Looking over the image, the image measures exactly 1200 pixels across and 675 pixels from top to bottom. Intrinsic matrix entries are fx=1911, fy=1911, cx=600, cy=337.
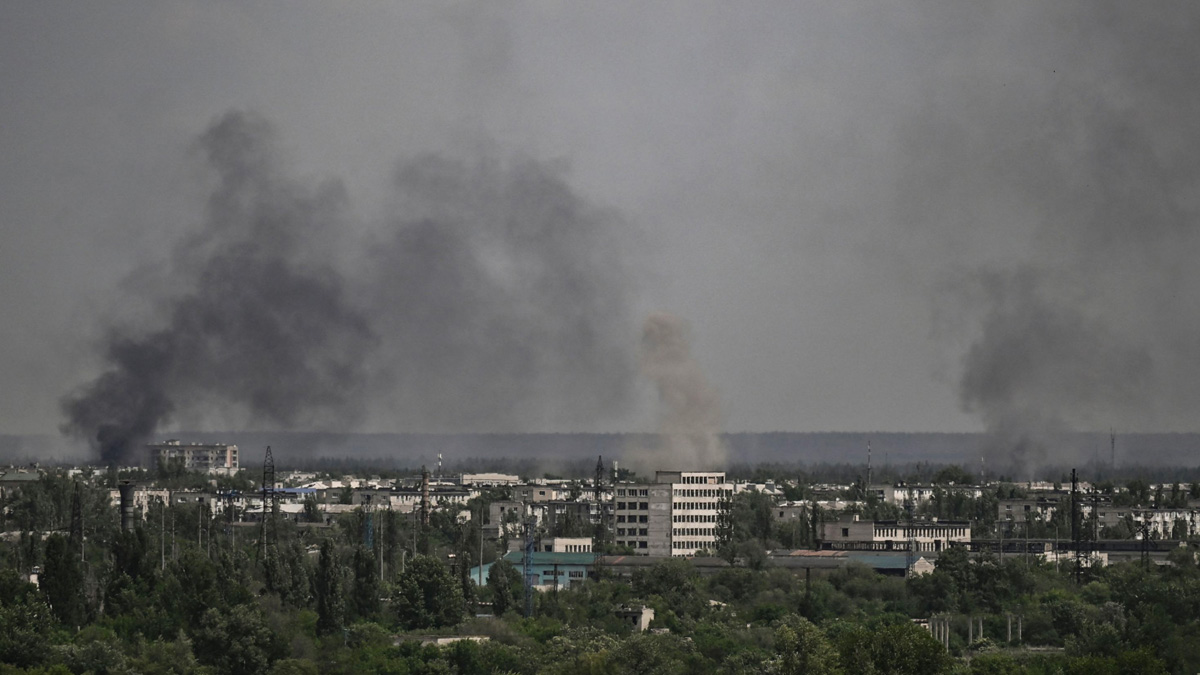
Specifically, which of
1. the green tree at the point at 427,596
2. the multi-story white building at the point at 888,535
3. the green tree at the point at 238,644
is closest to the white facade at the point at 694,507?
the multi-story white building at the point at 888,535

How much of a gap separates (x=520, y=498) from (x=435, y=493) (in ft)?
30.6

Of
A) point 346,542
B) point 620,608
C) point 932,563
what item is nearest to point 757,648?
point 620,608

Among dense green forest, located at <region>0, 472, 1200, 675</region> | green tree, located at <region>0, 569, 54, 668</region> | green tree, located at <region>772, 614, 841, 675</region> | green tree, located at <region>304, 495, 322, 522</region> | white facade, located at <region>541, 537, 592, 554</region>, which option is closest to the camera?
green tree, located at <region>772, 614, 841, 675</region>

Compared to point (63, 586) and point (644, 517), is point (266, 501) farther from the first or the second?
point (63, 586)

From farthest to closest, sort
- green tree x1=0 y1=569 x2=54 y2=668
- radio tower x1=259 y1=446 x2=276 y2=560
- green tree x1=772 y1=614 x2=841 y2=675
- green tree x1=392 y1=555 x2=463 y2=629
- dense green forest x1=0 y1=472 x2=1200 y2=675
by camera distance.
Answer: radio tower x1=259 y1=446 x2=276 y2=560
green tree x1=392 y1=555 x2=463 y2=629
dense green forest x1=0 y1=472 x2=1200 y2=675
green tree x1=0 y1=569 x2=54 y2=668
green tree x1=772 y1=614 x2=841 y2=675

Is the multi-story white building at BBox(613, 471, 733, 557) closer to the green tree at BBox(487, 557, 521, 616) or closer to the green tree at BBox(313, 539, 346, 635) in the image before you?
the green tree at BBox(487, 557, 521, 616)

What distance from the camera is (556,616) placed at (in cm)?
6153

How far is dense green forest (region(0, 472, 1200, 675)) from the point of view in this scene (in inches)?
1858

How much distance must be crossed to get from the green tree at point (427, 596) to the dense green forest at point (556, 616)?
5 centimetres

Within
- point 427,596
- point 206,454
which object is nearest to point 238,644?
point 427,596

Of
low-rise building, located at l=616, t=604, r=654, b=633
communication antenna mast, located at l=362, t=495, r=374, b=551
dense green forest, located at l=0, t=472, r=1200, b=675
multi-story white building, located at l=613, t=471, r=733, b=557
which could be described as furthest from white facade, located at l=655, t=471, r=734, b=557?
low-rise building, located at l=616, t=604, r=654, b=633

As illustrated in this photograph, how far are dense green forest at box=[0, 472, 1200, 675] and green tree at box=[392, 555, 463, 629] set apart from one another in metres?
0.05

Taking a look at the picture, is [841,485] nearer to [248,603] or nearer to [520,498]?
[520,498]

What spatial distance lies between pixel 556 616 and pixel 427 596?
15.8 ft
